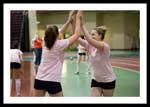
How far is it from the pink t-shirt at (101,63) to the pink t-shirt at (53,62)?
0.95 feet

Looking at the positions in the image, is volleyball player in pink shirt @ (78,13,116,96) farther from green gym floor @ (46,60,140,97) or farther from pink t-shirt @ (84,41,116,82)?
green gym floor @ (46,60,140,97)

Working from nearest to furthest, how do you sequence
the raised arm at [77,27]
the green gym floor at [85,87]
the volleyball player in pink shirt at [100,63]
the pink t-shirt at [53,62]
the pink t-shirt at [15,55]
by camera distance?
the raised arm at [77,27]
the pink t-shirt at [53,62]
the volleyball player in pink shirt at [100,63]
the pink t-shirt at [15,55]
the green gym floor at [85,87]

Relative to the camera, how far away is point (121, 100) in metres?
1.87

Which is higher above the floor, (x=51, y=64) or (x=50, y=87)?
(x=51, y=64)

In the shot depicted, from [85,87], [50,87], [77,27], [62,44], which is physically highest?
[77,27]

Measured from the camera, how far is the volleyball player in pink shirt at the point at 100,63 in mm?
2422

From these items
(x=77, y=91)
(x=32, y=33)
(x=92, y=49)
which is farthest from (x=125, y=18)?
(x=92, y=49)

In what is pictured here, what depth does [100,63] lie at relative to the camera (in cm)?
244

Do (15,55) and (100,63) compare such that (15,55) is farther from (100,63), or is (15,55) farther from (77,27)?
(77,27)

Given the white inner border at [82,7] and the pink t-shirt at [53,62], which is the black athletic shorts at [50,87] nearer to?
the pink t-shirt at [53,62]

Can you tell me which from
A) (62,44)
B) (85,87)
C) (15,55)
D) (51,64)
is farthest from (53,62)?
(85,87)

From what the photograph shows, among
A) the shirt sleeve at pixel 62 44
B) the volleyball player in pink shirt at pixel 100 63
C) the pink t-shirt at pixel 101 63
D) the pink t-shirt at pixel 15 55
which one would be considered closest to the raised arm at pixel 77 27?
the shirt sleeve at pixel 62 44

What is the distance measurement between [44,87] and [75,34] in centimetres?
42

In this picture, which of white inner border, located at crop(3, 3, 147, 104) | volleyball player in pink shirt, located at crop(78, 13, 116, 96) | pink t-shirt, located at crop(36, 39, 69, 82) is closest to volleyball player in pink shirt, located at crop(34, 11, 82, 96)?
pink t-shirt, located at crop(36, 39, 69, 82)
